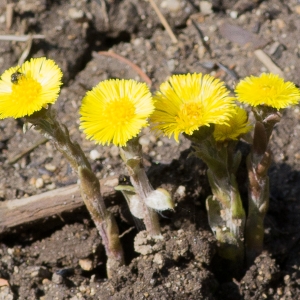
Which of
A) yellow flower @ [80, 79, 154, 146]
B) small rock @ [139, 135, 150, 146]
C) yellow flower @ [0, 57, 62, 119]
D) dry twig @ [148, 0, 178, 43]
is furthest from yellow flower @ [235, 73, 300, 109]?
dry twig @ [148, 0, 178, 43]

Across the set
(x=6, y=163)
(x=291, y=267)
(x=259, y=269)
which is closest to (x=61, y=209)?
(x=6, y=163)

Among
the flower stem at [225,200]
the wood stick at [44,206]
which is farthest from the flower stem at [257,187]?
Result: the wood stick at [44,206]

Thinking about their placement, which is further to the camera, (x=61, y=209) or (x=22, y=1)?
(x=22, y=1)

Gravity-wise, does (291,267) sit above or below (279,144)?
below

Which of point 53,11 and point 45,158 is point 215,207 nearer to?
point 45,158

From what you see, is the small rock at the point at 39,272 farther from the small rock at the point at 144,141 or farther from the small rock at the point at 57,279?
the small rock at the point at 144,141

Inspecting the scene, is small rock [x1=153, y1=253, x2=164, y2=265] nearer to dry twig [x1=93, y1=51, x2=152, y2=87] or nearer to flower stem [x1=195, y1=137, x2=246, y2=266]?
flower stem [x1=195, y1=137, x2=246, y2=266]

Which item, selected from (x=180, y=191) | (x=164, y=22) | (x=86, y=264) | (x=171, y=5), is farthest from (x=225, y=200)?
(x=171, y=5)
